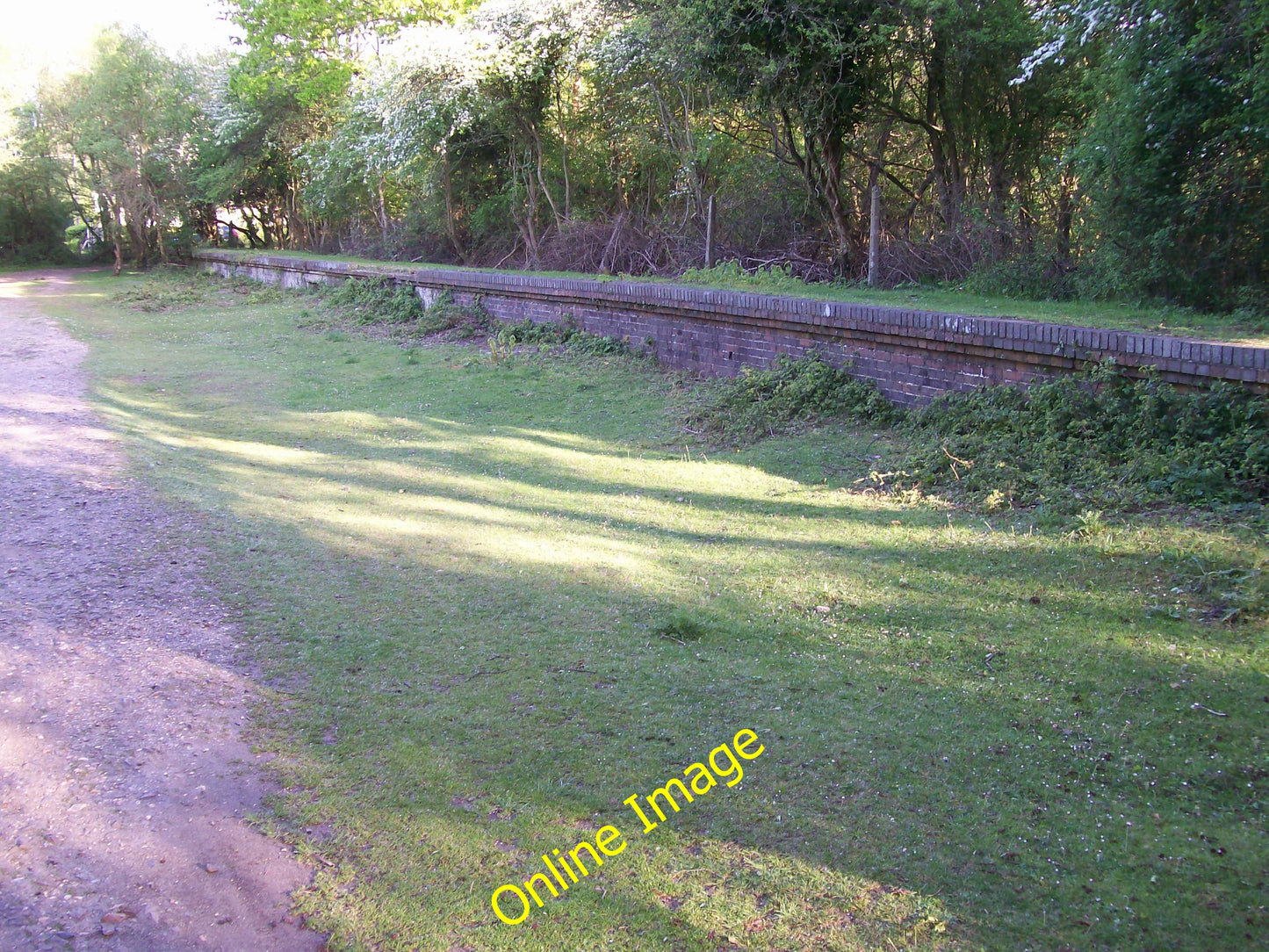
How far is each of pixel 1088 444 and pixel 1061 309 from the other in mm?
2644

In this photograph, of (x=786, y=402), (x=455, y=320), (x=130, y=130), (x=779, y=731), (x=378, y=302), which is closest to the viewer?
(x=779, y=731)

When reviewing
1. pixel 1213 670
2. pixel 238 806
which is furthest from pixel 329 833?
pixel 1213 670

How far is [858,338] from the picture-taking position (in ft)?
26.6

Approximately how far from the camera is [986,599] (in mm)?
4602

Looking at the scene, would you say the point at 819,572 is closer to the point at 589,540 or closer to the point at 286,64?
the point at 589,540

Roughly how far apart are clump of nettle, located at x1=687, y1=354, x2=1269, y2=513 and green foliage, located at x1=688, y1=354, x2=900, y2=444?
0.17 m

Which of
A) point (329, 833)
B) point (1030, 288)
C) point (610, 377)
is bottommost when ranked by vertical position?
point (329, 833)

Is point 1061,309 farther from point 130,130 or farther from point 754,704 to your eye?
point 130,130

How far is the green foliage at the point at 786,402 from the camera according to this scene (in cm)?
788

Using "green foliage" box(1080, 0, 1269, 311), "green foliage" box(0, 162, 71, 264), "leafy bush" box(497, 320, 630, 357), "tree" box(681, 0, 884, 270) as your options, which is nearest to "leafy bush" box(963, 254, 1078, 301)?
"green foliage" box(1080, 0, 1269, 311)

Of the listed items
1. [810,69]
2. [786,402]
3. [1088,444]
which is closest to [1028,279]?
[786,402]

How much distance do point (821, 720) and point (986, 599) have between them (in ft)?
4.79

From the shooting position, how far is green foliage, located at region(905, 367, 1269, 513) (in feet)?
17.2

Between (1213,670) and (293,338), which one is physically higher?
(293,338)
